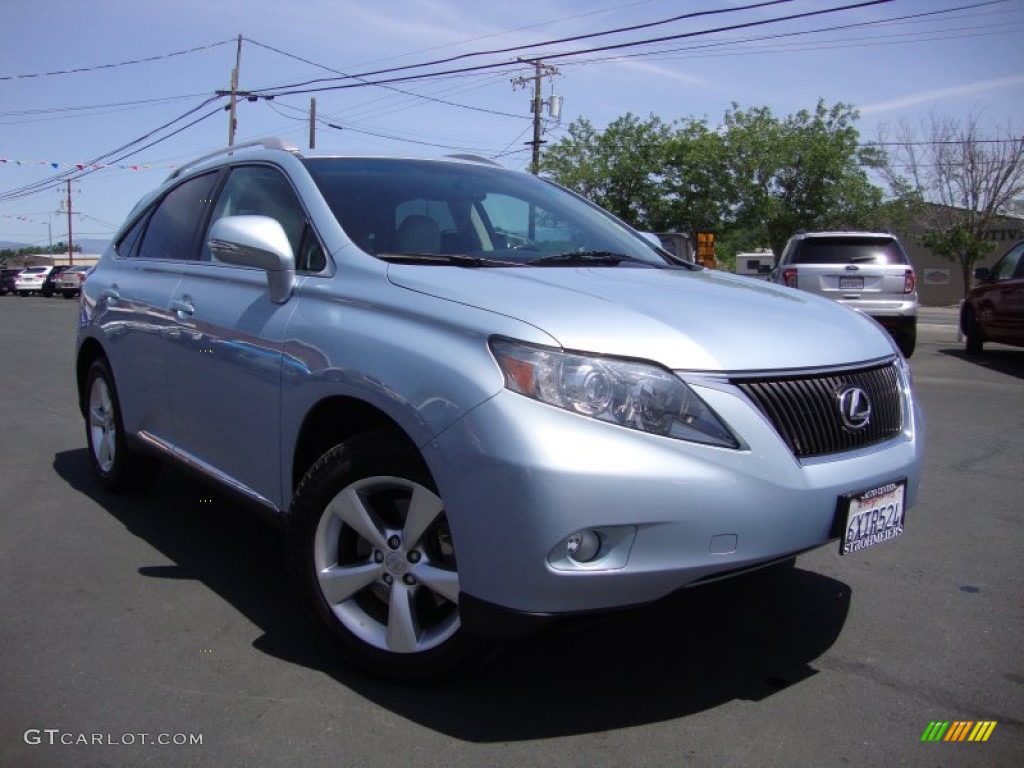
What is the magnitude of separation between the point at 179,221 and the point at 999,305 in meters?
11.5

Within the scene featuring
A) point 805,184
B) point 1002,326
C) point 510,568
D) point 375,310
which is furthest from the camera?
point 805,184

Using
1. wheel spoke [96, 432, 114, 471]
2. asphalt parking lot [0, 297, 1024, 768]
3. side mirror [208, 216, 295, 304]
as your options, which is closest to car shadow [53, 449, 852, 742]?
asphalt parking lot [0, 297, 1024, 768]

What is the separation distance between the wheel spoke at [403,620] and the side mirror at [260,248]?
117cm

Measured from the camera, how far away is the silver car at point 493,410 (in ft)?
7.74

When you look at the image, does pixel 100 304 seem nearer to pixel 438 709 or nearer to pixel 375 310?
pixel 375 310

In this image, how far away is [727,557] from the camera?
95.4 inches

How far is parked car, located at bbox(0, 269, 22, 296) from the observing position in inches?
1774

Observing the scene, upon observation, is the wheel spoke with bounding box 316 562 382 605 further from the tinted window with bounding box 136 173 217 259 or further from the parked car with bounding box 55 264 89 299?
the parked car with bounding box 55 264 89 299

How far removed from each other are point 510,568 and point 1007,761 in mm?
1466

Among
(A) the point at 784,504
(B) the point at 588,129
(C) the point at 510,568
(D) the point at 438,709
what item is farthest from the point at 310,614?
(B) the point at 588,129

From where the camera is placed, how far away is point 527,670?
118 inches

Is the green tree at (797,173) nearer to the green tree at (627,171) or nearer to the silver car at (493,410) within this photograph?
the green tree at (627,171)

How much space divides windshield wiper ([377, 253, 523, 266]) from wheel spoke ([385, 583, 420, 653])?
110 centimetres

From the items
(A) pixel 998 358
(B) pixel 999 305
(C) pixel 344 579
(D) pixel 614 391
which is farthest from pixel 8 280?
(D) pixel 614 391
